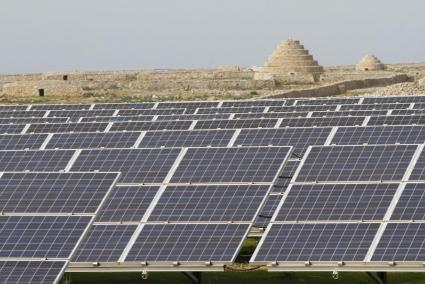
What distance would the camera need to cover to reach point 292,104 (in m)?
48.7

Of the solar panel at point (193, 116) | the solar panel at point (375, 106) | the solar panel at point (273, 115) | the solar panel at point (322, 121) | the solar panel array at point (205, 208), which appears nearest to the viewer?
the solar panel array at point (205, 208)

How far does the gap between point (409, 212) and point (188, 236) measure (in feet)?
12.9

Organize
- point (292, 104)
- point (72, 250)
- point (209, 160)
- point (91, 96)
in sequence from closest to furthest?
point (72, 250)
point (209, 160)
point (292, 104)
point (91, 96)

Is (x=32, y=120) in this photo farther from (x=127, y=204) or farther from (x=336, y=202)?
(x=336, y=202)

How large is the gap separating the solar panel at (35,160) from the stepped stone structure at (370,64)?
96.2 meters

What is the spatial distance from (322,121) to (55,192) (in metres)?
16.2

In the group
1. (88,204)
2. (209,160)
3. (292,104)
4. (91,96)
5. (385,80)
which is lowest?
(88,204)

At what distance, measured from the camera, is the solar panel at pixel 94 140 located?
102 feet

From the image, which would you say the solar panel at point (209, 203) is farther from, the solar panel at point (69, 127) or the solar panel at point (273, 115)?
the solar panel at point (273, 115)

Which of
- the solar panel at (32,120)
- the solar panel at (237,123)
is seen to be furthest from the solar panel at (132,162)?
the solar panel at (32,120)

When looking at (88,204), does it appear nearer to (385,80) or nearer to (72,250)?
(72,250)

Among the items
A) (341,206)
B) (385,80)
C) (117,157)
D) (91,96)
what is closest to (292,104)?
(117,157)

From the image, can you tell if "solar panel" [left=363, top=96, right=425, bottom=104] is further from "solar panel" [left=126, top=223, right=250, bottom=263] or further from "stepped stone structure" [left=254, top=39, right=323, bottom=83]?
"stepped stone structure" [left=254, top=39, right=323, bottom=83]

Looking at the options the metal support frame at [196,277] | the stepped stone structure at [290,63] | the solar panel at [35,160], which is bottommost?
the metal support frame at [196,277]
